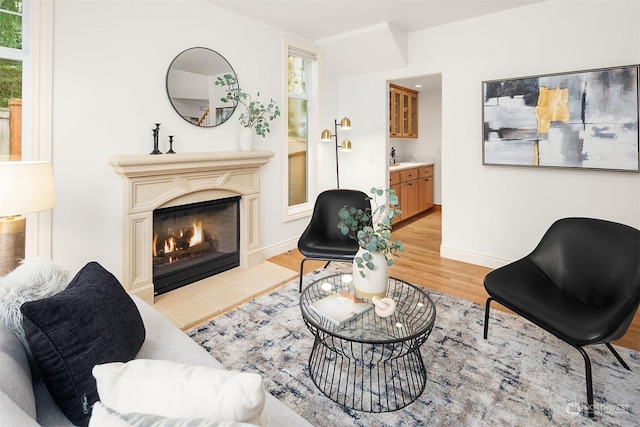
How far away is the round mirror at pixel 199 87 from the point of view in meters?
2.97

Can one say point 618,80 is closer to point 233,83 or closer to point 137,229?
point 233,83

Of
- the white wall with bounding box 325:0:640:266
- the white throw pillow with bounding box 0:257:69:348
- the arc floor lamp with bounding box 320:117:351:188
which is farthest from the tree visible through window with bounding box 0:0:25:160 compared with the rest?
the white wall with bounding box 325:0:640:266

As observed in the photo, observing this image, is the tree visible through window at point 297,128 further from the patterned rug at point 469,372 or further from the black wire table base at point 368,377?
the black wire table base at point 368,377

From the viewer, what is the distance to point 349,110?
472 centimetres

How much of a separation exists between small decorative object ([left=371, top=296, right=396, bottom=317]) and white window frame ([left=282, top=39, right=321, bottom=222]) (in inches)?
95.8

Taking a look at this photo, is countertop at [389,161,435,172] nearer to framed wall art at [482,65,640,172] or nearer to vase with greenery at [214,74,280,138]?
framed wall art at [482,65,640,172]

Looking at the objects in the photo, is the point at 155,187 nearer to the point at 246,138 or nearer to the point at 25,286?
the point at 246,138

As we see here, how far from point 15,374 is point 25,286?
36 centimetres

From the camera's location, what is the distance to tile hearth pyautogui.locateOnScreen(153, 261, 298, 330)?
2.64 m

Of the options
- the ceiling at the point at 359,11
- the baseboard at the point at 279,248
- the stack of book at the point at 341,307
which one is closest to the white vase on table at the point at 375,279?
the stack of book at the point at 341,307

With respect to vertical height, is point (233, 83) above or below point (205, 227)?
above

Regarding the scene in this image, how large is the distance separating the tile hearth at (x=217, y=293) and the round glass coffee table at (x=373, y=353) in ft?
3.19

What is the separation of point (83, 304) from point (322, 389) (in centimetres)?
121

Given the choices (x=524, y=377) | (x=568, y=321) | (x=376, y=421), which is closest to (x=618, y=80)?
(x=568, y=321)
